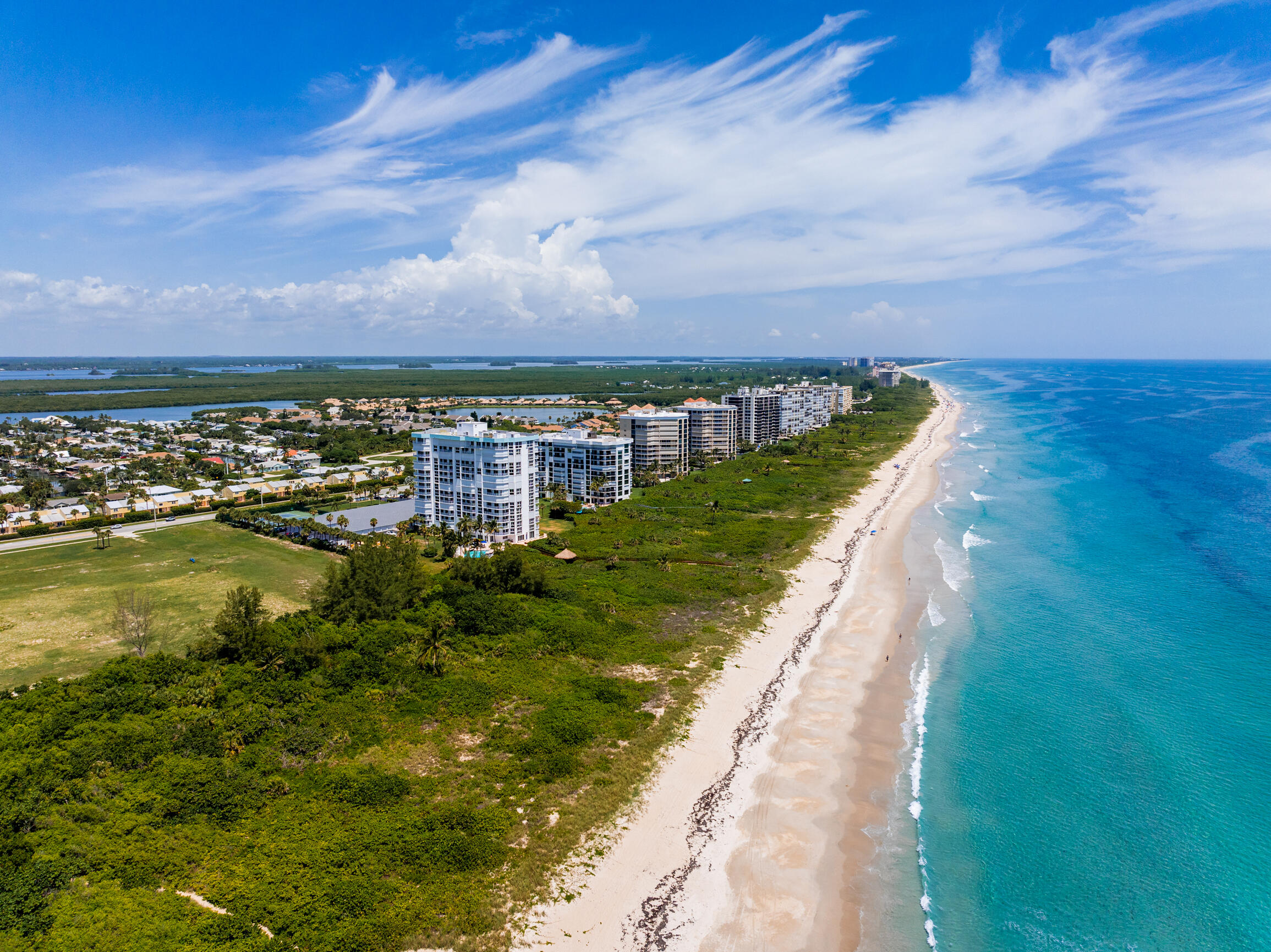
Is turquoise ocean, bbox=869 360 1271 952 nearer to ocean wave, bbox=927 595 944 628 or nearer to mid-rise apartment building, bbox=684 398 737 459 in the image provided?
ocean wave, bbox=927 595 944 628

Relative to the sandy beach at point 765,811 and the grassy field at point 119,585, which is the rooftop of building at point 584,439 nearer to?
the grassy field at point 119,585

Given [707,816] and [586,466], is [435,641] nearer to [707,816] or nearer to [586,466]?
[707,816]

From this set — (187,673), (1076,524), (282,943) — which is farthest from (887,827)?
(1076,524)

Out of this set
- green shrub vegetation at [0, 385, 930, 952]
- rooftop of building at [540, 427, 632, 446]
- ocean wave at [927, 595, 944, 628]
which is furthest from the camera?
rooftop of building at [540, 427, 632, 446]

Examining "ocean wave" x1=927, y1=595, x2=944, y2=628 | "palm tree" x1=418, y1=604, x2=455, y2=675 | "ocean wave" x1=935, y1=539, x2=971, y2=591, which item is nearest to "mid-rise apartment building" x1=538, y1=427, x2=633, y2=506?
"ocean wave" x1=935, y1=539, x2=971, y2=591

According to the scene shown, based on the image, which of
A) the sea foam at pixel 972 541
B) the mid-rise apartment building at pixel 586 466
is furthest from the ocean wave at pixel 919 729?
the mid-rise apartment building at pixel 586 466

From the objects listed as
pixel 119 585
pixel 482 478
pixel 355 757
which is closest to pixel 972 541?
pixel 482 478

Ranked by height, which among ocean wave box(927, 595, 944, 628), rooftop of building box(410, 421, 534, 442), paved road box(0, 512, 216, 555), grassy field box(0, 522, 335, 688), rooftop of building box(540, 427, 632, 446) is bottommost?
ocean wave box(927, 595, 944, 628)

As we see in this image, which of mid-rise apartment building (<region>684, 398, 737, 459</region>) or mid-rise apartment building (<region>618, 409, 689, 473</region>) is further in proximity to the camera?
mid-rise apartment building (<region>684, 398, 737, 459</region>)
